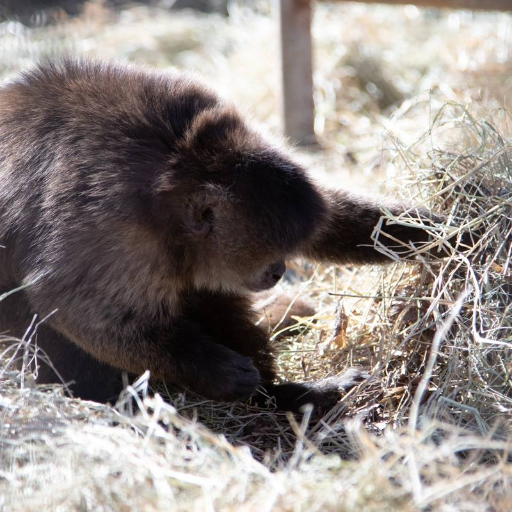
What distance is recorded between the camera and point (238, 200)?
3016 millimetres

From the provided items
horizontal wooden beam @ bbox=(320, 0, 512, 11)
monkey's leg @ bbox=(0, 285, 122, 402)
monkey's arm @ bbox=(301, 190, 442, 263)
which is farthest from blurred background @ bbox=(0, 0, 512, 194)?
monkey's leg @ bbox=(0, 285, 122, 402)

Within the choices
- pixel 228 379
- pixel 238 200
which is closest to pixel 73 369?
pixel 228 379

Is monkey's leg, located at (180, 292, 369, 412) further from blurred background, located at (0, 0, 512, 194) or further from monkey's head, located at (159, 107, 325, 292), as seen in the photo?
blurred background, located at (0, 0, 512, 194)

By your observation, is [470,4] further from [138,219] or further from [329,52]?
[138,219]

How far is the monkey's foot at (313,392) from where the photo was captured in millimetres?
3422

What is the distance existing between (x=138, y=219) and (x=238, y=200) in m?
0.41

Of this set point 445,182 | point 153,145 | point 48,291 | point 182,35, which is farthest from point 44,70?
point 182,35

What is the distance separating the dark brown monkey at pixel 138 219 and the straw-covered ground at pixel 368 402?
0.22 m

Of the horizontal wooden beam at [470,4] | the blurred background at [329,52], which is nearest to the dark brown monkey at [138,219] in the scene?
the blurred background at [329,52]

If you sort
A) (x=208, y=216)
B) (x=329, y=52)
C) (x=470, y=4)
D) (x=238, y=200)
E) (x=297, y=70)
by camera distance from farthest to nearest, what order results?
(x=329, y=52) < (x=297, y=70) < (x=470, y=4) < (x=208, y=216) < (x=238, y=200)

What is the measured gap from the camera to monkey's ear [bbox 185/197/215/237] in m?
3.10

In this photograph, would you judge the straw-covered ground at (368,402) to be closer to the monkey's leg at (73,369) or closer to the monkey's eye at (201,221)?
the monkey's leg at (73,369)

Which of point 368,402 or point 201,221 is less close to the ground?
point 201,221

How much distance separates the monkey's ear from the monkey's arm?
54 centimetres
